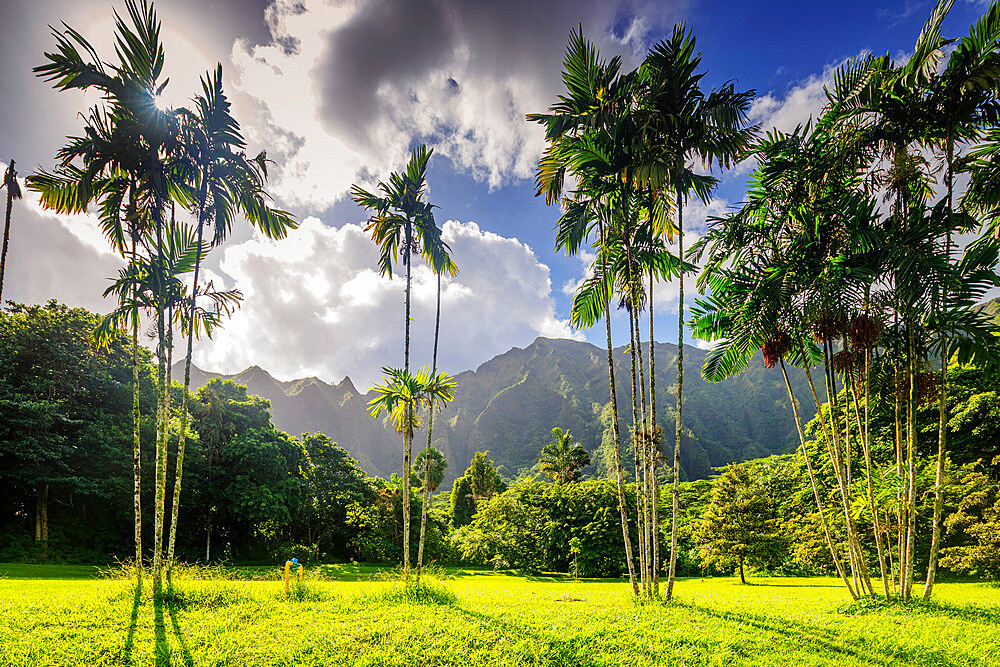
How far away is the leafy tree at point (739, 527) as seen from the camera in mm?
21109

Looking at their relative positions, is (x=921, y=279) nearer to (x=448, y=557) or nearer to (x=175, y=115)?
(x=175, y=115)

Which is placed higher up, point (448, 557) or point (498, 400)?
point (498, 400)

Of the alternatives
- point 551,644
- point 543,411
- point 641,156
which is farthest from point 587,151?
point 543,411

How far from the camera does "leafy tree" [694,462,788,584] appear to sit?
21109mm

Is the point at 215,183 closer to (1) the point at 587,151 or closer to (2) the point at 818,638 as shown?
(1) the point at 587,151

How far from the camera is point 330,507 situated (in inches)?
1113

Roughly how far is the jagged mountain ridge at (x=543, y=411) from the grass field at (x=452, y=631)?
75266 mm

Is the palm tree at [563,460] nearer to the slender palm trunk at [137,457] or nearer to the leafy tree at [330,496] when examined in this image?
the leafy tree at [330,496]

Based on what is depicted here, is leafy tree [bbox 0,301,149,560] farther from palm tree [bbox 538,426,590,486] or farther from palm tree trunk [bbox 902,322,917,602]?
palm tree [bbox 538,426,590,486]

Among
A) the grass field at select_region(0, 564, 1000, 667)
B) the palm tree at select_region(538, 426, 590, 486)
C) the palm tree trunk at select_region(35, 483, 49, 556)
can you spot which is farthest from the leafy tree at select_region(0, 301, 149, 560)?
the palm tree at select_region(538, 426, 590, 486)

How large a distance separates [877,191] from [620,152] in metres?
5.29

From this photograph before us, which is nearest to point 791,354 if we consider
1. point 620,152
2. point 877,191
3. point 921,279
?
point 921,279

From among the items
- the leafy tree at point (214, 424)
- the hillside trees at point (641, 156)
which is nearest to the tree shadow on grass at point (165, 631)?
the hillside trees at point (641, 156)

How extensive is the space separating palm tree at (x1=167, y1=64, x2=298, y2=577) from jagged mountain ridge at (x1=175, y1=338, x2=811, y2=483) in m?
77.2
